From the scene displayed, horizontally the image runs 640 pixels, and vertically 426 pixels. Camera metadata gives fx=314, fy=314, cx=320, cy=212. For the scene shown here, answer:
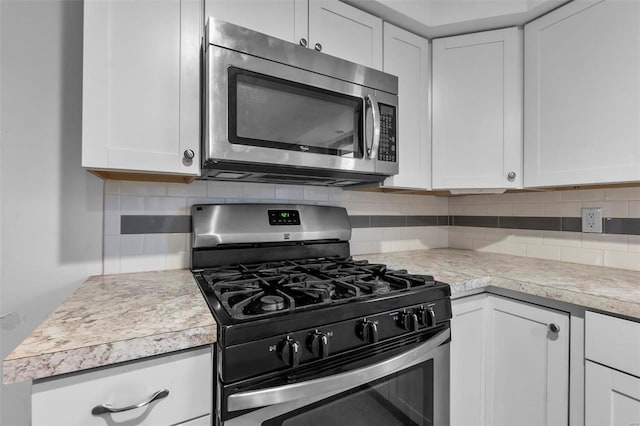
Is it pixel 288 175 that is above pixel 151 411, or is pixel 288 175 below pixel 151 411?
above

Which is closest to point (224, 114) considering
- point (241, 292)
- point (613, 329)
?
point (241, 292)

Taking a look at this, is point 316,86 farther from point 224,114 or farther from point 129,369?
point 129,369

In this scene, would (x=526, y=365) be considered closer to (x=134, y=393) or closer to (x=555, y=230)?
(x=555, y=230)

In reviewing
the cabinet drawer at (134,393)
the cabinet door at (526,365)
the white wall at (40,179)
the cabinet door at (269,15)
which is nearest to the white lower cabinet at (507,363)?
the cabinet door at (526,365)

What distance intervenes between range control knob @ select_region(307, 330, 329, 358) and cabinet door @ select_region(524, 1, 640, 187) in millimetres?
1320

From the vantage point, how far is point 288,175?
1.29 meters

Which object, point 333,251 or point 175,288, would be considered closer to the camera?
point 175,288

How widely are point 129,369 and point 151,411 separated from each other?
110 millimetres

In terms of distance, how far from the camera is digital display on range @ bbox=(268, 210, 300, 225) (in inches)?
57.9

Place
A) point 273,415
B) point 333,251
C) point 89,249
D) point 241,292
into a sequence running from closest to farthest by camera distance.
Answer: point 273,415 < point 241,292 < point 89,249 < point 333,251

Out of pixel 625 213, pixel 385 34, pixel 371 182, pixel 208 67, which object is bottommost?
pixel 625 213

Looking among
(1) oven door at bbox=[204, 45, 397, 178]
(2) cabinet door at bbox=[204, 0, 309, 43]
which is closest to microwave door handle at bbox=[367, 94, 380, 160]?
(1) oven door at bbox=[204, 45, 397, 178]

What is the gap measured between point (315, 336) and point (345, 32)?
1.27m

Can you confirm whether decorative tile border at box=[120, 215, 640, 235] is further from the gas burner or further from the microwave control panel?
the gas burner
